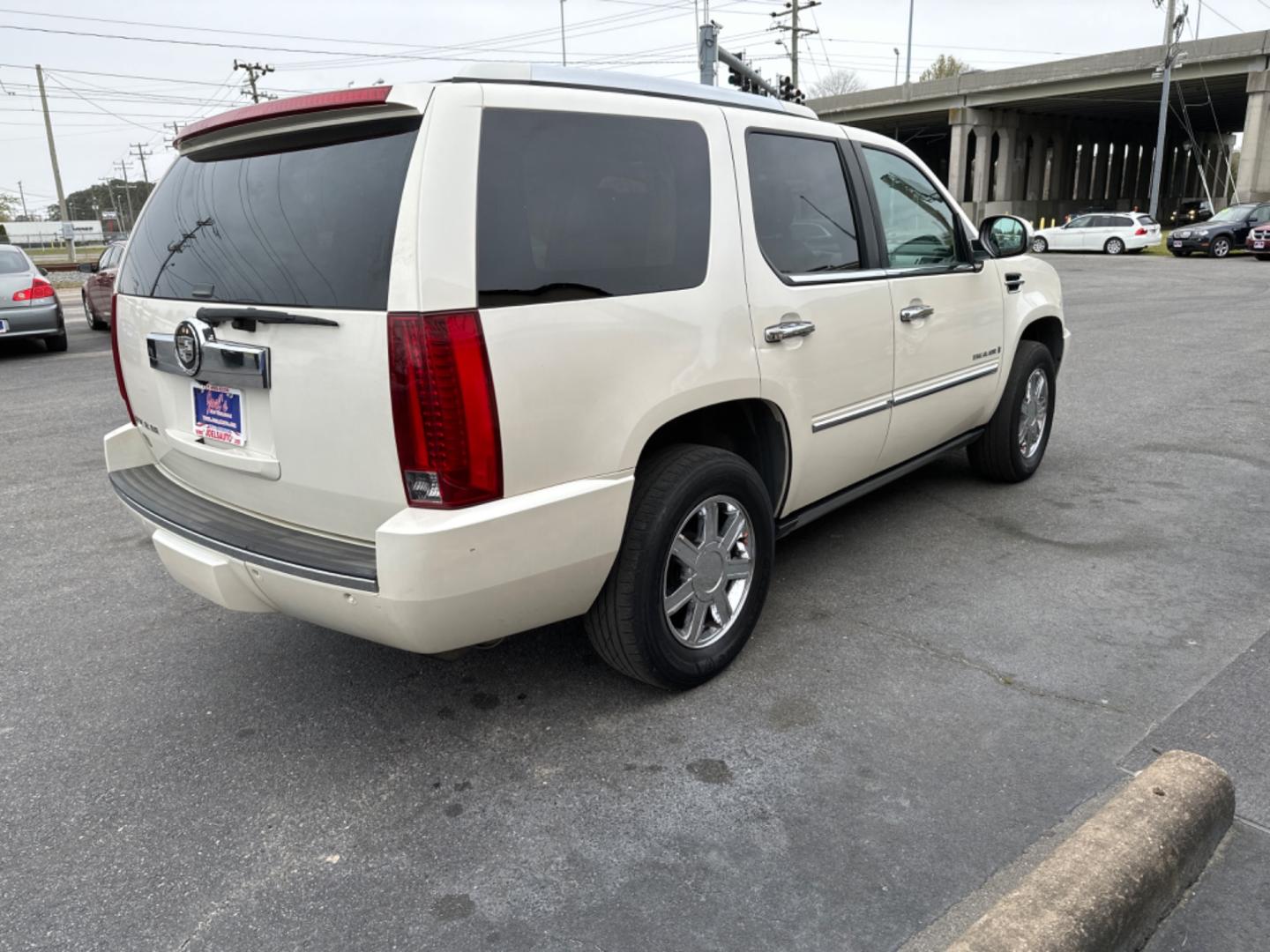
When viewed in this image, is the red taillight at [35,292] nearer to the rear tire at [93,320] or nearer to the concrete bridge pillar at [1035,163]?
the rear tire at [93,320]

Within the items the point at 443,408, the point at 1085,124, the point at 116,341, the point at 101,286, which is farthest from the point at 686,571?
the point at 1085,124

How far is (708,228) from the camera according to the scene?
3166 millimetres

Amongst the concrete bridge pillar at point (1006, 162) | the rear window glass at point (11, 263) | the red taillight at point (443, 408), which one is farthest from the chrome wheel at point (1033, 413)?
the concrete bridge pillar at point (1006, 162)

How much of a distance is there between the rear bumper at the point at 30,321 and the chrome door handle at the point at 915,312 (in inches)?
455

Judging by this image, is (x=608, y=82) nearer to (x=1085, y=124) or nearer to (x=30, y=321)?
(x=30, y=321)

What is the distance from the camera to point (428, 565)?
247 cm

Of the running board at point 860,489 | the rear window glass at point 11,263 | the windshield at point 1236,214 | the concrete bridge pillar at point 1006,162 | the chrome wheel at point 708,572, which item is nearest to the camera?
the chrome wheel at point 708,572

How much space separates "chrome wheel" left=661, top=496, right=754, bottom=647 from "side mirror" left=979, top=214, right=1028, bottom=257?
7.93 feet

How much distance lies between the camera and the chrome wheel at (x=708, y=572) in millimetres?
3191

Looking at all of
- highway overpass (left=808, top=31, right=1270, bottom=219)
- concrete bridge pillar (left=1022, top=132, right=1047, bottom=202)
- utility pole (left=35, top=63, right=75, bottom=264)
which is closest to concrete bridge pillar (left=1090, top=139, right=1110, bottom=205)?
highway overpass (left=808, top=31, right=1270, bottom=219)

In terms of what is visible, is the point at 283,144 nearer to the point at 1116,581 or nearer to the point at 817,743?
the point at 817,743

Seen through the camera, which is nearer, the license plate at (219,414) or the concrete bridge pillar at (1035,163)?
the license plate at (219,414)

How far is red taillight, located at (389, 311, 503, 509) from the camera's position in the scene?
2418 mm

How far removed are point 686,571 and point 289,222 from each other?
1.62 meters
